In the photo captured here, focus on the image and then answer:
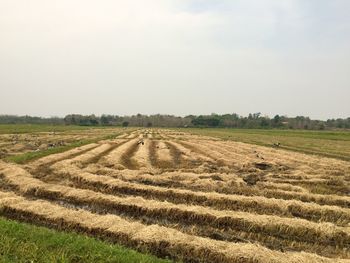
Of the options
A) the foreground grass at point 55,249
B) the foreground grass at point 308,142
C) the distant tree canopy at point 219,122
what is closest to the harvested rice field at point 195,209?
the foreground grass at point 55,249

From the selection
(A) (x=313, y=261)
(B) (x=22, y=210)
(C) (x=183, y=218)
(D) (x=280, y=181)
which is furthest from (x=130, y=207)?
(D) (x=280, y=181)

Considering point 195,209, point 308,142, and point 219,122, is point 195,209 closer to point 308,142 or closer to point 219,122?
point 308,142

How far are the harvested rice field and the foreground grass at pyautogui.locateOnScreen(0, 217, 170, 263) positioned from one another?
3.42 feet

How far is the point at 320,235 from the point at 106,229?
5.88m

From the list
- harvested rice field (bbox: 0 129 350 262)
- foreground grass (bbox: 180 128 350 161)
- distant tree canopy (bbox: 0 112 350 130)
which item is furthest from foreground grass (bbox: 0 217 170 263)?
distant tree canopy (bbox: 0 112 350 130)

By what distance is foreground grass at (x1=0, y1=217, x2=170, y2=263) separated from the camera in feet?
27.9

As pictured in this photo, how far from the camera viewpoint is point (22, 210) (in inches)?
519

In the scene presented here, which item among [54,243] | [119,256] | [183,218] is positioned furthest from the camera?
[183,218]

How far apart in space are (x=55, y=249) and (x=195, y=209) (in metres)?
5.23

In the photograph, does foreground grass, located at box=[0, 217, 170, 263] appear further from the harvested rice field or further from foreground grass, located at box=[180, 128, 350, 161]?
foreground grass, located at box=[180, 128, 350, 161]

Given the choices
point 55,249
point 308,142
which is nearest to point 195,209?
point 55,249

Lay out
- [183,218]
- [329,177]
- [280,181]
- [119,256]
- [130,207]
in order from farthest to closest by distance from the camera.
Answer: [329,177] → [280,181] → [130,207] → [183,218] → [119,256]

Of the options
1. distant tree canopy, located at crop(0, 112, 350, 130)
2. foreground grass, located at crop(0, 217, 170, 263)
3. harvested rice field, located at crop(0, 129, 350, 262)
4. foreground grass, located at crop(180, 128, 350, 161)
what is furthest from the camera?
distant tree canopy, located at crop(0, 112, 350, 130)

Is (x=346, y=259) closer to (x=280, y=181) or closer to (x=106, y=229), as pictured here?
(x=106, y=229)
